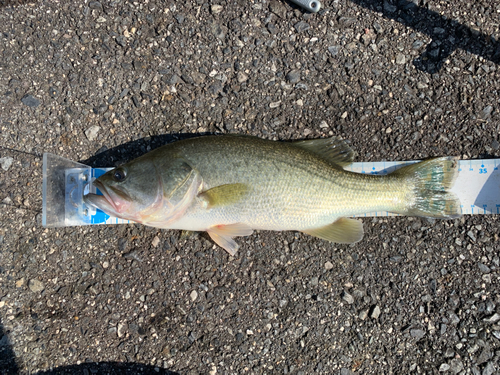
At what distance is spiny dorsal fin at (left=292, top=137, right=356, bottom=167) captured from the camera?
113 inches

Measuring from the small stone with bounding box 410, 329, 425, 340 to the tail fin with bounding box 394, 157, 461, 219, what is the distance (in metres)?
1.12

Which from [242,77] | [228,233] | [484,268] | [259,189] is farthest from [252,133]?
[484,268]

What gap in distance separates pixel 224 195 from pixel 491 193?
262 cm

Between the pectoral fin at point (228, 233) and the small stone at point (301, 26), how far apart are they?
6.73ft

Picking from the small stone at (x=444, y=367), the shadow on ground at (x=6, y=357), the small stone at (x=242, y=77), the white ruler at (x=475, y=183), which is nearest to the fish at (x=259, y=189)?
the white ruler at (x=475, y=183)

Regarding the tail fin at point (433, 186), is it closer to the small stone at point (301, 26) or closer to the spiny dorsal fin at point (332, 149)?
the spiny dorsal fin at point (332, 149)

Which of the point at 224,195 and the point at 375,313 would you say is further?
the point at 375,313

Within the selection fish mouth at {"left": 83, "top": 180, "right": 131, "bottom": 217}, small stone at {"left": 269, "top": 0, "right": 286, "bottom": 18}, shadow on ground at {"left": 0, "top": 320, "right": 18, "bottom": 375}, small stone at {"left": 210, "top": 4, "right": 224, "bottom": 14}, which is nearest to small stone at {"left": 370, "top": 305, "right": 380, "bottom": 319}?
fish mouth at {"left": 83, "top": 180, "right": 131, "bottom": 217}

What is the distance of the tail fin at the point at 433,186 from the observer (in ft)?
9.37

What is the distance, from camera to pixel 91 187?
10.1ft

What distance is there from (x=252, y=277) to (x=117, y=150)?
1853 mm

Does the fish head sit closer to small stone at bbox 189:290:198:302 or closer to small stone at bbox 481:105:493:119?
small stone at bbox 189:290:198:302

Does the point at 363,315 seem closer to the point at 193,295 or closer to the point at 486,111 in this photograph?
the point at 193,295

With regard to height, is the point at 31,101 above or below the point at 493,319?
above
